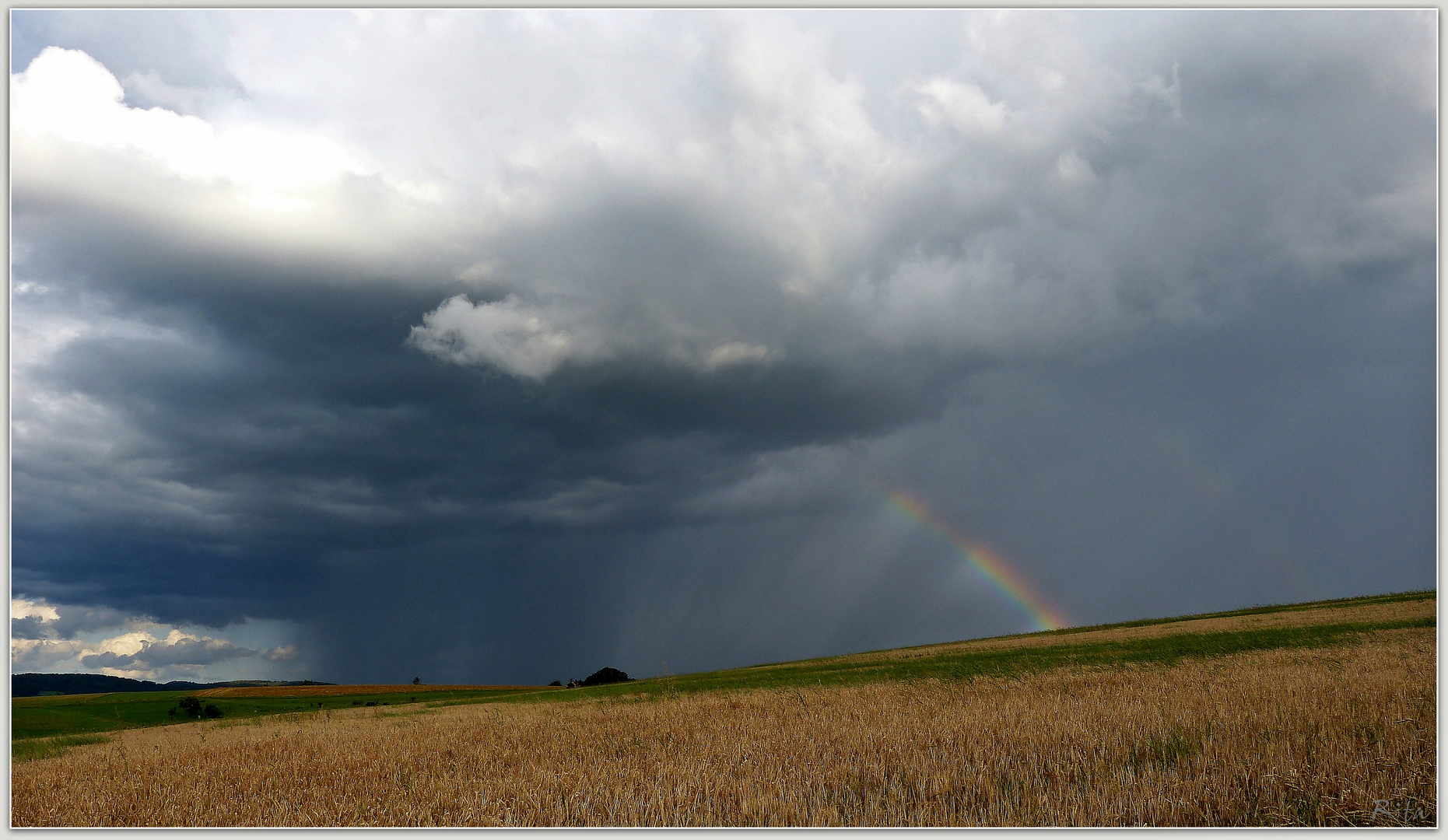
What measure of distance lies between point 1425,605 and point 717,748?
236ft

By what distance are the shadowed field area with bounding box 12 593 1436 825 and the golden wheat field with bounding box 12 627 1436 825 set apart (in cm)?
5

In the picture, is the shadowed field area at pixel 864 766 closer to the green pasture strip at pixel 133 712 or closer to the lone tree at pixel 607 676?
the green pasture strip at pixel 133 712

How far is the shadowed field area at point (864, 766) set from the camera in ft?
29.4

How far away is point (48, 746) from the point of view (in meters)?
31.9

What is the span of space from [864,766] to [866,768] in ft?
0.61

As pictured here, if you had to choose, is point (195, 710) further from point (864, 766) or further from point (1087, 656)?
point (864, 766)

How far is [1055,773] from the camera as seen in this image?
10172 millimetres

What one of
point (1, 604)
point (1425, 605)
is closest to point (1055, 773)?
point (1, 604)

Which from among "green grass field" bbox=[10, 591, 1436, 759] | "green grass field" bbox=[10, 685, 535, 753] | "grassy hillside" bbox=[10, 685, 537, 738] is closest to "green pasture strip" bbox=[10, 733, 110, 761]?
"green grass field" bbox=[10, 591, 1436, 759]

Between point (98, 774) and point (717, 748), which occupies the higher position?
point (717, 748)

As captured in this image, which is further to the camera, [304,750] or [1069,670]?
[1069,670]

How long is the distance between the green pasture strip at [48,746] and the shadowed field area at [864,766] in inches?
117

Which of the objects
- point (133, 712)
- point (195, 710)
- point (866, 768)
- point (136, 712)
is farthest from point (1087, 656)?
point (136, 712)

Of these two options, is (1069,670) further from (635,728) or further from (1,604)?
(1,604)
